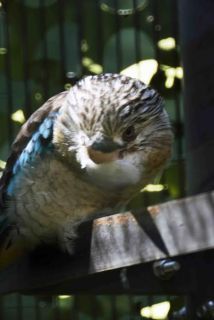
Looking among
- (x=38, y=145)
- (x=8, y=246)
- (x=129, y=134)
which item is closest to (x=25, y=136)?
(x=38, y=145)

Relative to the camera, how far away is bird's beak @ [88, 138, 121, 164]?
1688mm

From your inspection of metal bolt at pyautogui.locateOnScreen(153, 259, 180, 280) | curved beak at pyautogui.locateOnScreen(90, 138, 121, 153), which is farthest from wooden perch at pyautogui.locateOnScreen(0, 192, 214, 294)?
curved beak at pyautogui.locateOnScreen(90, 138, 121, 153)

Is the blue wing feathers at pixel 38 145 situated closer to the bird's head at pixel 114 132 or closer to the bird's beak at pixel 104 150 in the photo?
the bird's head at pixel 114 132

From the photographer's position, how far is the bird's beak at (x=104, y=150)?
1688mm

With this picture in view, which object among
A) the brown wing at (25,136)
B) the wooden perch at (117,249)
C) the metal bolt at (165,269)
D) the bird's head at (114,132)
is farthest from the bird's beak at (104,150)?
the brown wing at (25,136)

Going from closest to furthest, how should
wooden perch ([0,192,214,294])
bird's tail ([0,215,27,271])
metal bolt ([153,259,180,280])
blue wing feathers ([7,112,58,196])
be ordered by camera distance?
wooden perch ([0,192,214,294])
metal bolt ([153,259,180,280])
blue wing feathers ([7,112,58,196])
bird's tail ([0,215,27,271])

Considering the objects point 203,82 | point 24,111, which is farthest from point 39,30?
point 203,82

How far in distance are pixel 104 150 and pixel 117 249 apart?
0.60 ft

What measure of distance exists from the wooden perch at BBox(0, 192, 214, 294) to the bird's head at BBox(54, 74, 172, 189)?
0.34 ft

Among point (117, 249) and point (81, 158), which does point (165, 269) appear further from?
point (81, 158)

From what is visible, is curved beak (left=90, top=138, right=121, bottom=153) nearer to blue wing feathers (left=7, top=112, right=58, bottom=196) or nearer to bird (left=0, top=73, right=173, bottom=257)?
bird (left=0, top=73, right=173, bottom=257)

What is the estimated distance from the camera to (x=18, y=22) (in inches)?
138

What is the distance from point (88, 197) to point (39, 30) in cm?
164

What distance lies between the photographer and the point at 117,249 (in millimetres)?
1712
